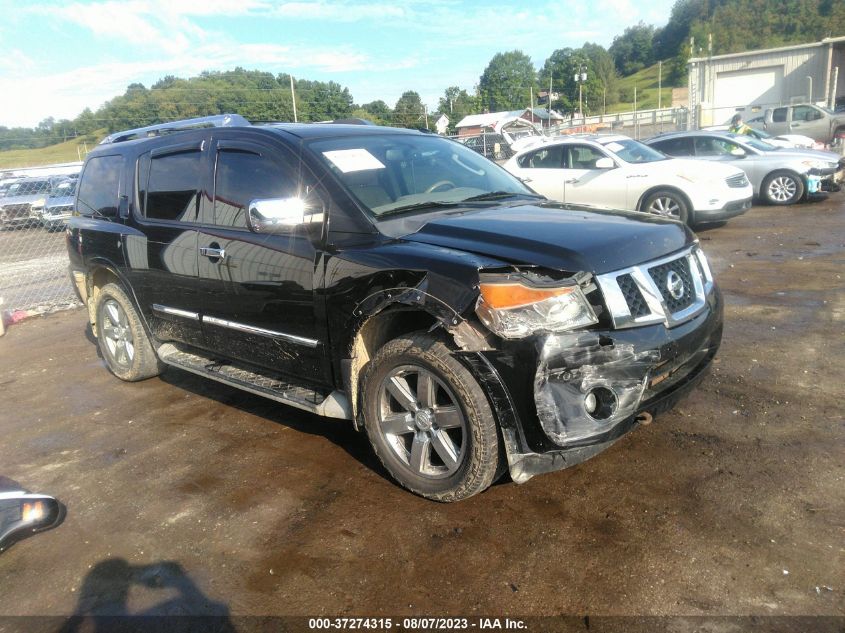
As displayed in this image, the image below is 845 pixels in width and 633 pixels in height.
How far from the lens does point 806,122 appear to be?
2306 cm

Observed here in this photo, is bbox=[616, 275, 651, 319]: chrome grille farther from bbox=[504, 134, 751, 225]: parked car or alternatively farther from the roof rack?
bbox=[504, 134, 751, 225]: parked car

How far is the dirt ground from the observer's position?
2.64 metres

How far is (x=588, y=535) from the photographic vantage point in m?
2.96

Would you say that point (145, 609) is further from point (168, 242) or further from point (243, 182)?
point (168, 242)

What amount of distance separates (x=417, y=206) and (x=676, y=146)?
11177 millimetres

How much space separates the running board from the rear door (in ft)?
0.34

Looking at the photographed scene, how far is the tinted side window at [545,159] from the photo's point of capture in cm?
1146

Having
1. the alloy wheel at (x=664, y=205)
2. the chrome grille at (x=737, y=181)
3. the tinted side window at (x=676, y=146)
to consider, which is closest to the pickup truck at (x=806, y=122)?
the tinted side window at (x=676, y=146)

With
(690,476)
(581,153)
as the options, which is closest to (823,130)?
(581,153)

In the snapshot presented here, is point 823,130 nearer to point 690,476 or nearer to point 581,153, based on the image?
point 581,153

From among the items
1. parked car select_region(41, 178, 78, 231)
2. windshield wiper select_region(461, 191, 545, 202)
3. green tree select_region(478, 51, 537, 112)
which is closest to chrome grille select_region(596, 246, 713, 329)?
windshield wiper select_region(461, 191, 545, 202)

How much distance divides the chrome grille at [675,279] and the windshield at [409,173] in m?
1.28

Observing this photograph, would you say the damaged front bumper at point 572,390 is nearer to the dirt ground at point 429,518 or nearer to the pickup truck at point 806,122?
the dirt ground at point 429,518

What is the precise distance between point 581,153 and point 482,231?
8.69 m
